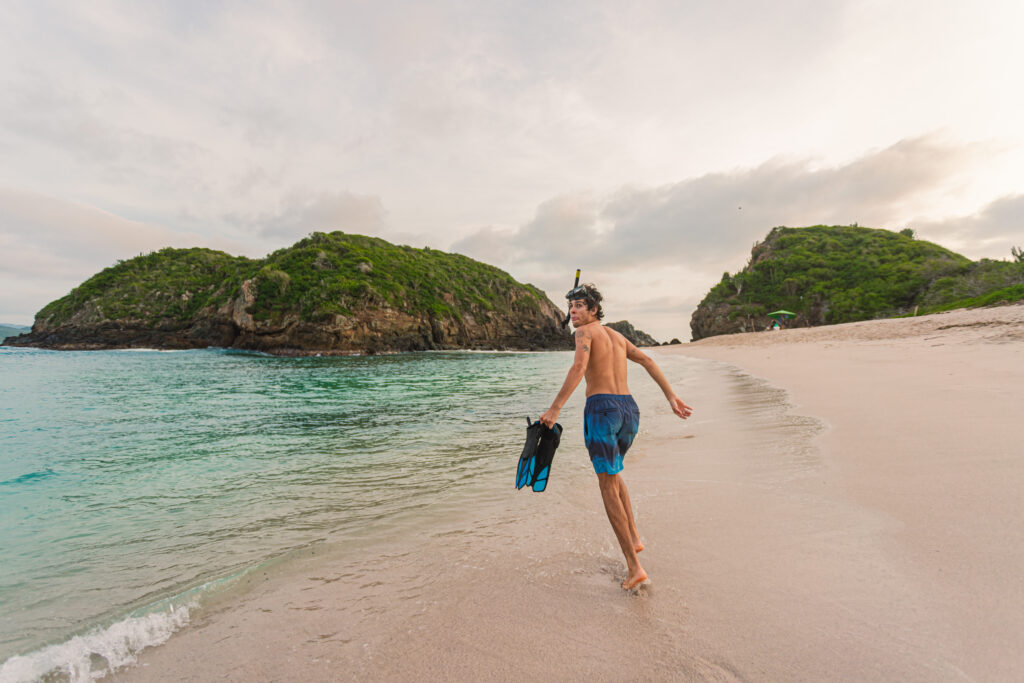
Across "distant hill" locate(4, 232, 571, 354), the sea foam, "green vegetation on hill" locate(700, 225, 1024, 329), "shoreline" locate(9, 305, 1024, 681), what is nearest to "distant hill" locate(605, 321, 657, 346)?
"green vegetation on hill" locate(700, 225, 1024, 329)

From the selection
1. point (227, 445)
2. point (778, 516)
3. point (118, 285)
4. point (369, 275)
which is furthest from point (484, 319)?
point (778, 516)

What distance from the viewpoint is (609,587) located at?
9.21 feet

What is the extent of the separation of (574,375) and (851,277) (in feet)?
252

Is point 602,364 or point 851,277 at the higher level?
point 851,277

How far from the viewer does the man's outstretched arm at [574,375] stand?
2.76 metres

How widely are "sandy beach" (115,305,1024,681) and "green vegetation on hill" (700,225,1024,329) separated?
43.2 metres

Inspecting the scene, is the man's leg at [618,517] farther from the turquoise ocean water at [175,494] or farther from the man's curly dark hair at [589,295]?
the turquoise ocean water at [175,494]

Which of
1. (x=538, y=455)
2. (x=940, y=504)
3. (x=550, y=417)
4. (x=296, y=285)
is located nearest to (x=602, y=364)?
(x=550, y=417)

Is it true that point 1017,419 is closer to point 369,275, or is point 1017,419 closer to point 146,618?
point 146,618

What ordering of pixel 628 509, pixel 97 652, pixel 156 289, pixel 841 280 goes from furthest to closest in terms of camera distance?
pixel 156 289 → pixel 841 280 → pixel 628 509 → pixel 97 652

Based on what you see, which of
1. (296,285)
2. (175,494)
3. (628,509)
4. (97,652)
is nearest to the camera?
(97,652)

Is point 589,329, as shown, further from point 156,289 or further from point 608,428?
point 156,289

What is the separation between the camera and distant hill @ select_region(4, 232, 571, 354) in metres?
48.9

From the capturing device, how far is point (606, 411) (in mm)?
2939
